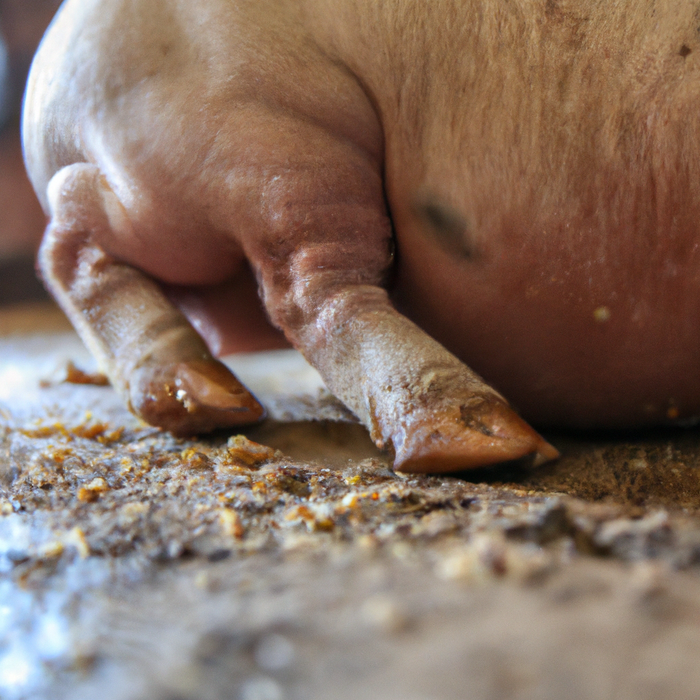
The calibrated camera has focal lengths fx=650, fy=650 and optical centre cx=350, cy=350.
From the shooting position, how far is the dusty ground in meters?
0.38

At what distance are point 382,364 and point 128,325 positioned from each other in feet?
1.52

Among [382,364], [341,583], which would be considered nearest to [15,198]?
[382,364]

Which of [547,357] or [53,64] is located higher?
[53,64]

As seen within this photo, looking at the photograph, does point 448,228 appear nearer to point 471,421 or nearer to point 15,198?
point 471,421

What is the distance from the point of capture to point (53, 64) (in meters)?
1.06

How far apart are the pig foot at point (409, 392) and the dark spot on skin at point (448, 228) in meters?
0.13

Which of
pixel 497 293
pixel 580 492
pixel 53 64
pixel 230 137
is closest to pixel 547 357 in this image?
pixel 497 293

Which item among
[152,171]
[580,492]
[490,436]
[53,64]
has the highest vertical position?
[53,64]

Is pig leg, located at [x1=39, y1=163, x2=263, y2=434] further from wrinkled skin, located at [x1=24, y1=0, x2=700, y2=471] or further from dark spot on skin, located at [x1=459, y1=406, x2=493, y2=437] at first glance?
dark spot on skin, located at [x1=459, y1=406, x2=493, y2=437]

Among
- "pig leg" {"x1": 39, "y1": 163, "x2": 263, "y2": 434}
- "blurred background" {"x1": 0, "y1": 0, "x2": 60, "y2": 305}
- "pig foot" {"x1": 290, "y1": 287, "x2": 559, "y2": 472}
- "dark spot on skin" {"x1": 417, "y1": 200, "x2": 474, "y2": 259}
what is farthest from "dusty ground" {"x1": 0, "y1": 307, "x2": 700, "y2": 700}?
"blurred background" {"x1": 0, "y1": 0, "x2": 60, "y2": 305}

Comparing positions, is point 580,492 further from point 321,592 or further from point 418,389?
point 321,592

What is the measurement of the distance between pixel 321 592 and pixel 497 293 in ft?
2.06

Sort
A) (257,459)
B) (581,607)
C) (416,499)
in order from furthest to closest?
(257,459) → (416,499) → (581,607)

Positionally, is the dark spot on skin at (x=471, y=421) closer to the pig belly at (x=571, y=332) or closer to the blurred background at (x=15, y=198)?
the pig belly at (x=571, y=332)
